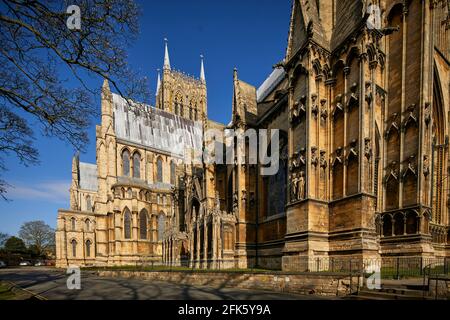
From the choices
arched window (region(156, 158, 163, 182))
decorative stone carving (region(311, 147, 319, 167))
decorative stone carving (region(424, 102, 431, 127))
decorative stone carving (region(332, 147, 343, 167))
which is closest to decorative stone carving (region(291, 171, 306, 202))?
decorative stone carving (region(311, 147, 319, 167))

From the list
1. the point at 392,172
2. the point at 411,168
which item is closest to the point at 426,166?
the point at 411,168

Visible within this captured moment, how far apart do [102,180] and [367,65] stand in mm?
38450

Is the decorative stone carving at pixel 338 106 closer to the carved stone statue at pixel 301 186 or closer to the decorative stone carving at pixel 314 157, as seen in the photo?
the decorative stone carving at pixel 314 157

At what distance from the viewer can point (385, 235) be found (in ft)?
46.0

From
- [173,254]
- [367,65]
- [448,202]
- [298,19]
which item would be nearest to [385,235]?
[448,202]

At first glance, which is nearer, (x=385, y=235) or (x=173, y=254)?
(x=385, y=235)

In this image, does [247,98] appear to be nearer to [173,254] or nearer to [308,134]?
[308,134]

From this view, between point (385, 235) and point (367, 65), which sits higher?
point (367, 65)

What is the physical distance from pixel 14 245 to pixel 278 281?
7360cm

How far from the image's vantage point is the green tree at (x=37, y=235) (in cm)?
6844

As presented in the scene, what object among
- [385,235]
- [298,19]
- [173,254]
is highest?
[298,19]

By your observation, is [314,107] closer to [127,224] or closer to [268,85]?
[268,85]

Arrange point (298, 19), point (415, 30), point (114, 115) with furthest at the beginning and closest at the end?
point (114, 115) → point (298, 19) → point (415, 30)

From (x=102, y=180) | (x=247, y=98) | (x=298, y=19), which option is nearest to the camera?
(x=298, y=19)
